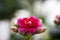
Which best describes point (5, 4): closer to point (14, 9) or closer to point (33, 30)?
point (14, 9)

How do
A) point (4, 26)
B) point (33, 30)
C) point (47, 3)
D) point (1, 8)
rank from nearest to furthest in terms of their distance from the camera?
point (33, 30) < point (1, 8) < point (4, 26) < point (47, 3)

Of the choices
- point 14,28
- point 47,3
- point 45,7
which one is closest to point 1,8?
point 45,7

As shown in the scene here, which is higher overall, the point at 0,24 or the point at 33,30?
the point at 33,30

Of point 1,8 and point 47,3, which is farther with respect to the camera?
point 47,3

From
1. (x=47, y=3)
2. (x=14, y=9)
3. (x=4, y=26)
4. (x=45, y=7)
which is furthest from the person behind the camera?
(x=47, y=3)
